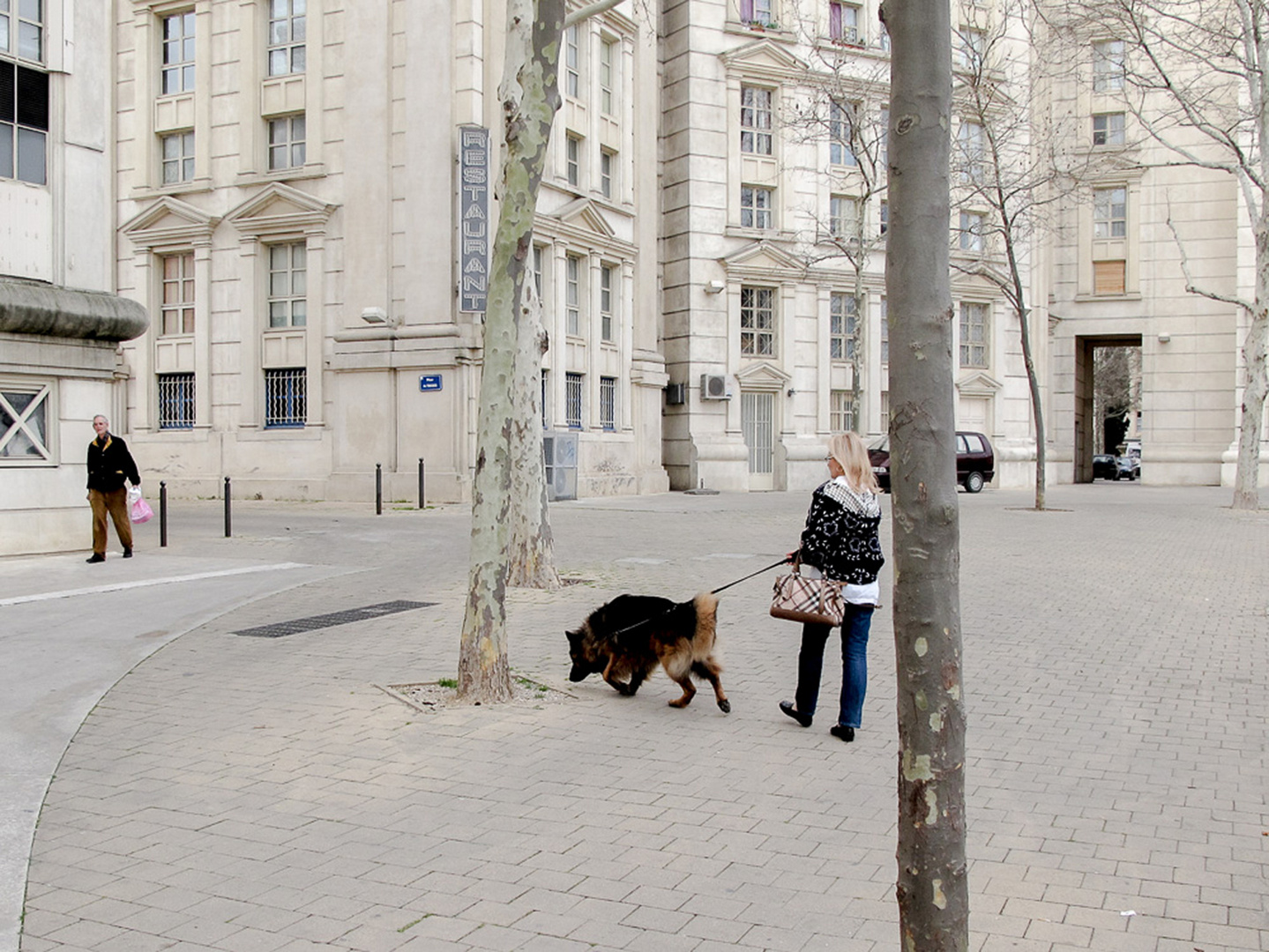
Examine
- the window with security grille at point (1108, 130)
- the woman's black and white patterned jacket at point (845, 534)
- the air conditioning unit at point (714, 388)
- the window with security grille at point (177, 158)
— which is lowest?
the woman's black and white patterned jacket at point (845, 534)

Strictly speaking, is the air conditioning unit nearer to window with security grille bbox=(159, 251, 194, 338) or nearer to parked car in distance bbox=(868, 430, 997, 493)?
parked car in distance bbox=(868, 430, 997, 493)

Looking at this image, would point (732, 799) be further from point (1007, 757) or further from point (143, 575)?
point (143, 575)

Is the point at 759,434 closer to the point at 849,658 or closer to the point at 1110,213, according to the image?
the point at 1110,213

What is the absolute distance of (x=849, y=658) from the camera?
6.33 metres

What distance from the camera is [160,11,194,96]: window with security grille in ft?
92.1

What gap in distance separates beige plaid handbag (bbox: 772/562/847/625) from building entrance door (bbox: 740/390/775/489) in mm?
28017

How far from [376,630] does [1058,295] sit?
125ft

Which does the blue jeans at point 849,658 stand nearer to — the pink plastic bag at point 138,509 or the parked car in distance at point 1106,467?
the pink plastic bag at point 138,509

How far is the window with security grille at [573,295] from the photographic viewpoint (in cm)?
2841

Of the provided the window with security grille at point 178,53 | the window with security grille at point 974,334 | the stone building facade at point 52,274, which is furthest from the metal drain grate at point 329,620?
the window with security grille at point 974,334

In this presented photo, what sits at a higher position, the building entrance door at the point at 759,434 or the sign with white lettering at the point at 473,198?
the sign with white lettering at the point at 473,198

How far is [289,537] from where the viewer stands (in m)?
17.3

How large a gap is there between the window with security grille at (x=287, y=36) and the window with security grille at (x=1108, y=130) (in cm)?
2809

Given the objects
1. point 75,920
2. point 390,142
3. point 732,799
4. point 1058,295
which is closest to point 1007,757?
point 732,799
